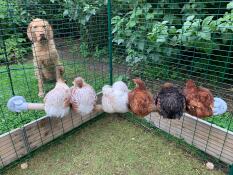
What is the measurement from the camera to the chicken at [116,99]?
2.06 meters

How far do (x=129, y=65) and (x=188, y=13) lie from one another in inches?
40.5

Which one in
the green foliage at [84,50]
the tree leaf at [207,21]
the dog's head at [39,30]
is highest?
the tree leaf at [207,21]

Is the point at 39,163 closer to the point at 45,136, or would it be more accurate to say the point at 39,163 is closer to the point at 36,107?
the point at 45,136

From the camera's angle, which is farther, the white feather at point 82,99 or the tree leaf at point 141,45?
the tree leaf at point 141,45

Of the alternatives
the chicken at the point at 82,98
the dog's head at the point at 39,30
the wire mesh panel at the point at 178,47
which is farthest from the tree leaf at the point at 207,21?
the dog's head at the point at 39,30

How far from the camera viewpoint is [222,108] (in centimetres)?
194

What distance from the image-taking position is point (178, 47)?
312 centimetres

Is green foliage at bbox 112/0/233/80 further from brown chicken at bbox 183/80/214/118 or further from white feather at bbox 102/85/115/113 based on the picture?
white feather at bbox 102/85/115/113

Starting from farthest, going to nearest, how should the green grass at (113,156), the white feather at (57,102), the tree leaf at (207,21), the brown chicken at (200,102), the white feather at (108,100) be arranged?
1. the green grass at (113,156)
2. the tree leaf at (207,21)
3. the white feather at (108,100)
4. the white feather at (57,102)
5. the brown chicken at (200,102)

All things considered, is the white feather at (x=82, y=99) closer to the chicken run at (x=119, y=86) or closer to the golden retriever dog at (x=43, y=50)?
the chicken run at (x=119, y=86)

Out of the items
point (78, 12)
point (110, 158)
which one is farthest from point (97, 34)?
point (110, 158)

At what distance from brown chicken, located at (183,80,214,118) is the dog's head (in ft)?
6.85

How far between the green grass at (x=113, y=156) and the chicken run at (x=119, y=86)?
14 cm

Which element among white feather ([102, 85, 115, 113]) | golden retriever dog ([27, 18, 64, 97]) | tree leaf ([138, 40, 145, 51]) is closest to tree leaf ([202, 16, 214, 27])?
tree leaf ([138, 40, 145, 51])
